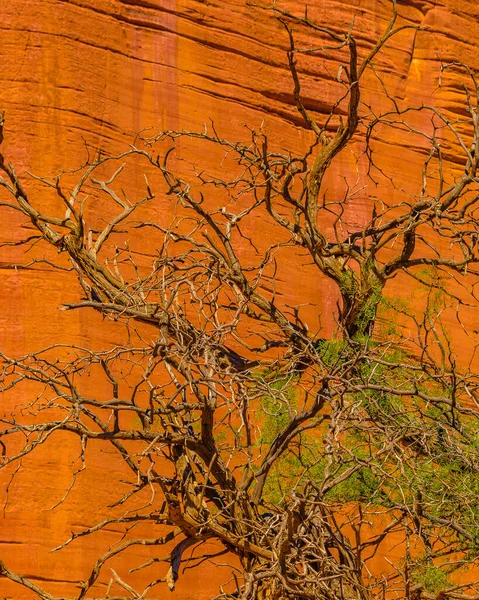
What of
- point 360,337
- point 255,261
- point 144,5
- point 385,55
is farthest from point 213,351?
point 385,55

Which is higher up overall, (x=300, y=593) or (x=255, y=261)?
(x=300, y=593)

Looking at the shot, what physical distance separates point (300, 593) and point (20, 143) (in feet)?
24.2

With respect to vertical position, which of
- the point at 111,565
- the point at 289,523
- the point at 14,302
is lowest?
the point at 111,565

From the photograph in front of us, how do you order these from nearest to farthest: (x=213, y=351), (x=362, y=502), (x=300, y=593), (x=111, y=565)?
(x=300, y=593)
(x=213, y=351)
(x=362, y=502)
(x=111, y=565)

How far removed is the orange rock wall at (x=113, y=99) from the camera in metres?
12.9

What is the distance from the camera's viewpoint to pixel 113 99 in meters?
14.4

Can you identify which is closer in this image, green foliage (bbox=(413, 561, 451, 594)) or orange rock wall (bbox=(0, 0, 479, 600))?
green foliage (bbox=(413, 561, 451, 594))

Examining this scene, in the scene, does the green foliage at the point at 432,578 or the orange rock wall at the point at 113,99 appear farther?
the orange rock wall at the point at 113,99

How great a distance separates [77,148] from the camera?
1384cm

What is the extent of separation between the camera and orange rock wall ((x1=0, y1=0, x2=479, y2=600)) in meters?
12.9

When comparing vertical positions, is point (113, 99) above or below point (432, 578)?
below

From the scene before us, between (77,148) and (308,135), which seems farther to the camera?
(308,135)

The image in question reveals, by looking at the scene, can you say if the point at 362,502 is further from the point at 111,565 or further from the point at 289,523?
the point at 111,565

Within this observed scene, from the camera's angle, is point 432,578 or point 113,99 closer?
point 432,578
